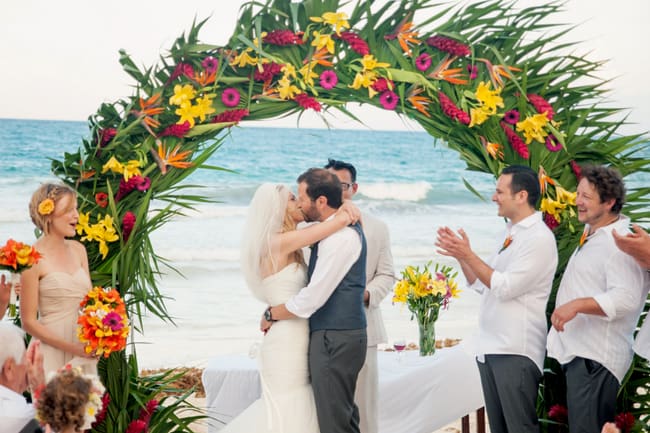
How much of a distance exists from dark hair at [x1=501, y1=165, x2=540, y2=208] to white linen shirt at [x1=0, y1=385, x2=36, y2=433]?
95.5 inches

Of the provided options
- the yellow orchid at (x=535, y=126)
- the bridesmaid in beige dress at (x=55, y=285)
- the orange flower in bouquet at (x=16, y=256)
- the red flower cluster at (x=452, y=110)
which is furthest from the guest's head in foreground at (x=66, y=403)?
the yellow orchid at (x=535, y=126)

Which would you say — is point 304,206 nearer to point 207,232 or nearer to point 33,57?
point 207,232

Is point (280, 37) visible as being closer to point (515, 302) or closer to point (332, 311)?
point (332, 311)

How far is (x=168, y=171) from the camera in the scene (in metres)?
4.47

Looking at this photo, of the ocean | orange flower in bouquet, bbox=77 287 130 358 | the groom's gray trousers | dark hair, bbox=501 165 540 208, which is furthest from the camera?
the ocean

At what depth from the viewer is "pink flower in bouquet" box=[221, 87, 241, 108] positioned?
447 centimetres

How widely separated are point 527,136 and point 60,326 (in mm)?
2635

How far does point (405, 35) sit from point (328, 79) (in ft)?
1.59

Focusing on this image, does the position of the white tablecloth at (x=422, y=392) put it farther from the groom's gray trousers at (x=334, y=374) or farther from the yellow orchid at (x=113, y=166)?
the yellow orchid at (x=113, y=166)

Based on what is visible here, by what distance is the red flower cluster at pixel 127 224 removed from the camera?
435 centimetres

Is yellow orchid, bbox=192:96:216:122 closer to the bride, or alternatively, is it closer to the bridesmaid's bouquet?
the bride

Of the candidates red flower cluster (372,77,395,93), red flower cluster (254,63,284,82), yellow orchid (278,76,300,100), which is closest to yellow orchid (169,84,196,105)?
red flower cluster (254,63,284,82)

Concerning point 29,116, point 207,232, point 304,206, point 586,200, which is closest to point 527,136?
point 586,200

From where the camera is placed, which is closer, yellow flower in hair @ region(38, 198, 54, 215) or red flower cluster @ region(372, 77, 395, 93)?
yellow flower in hair @ region(38, 198, 54, 215)
